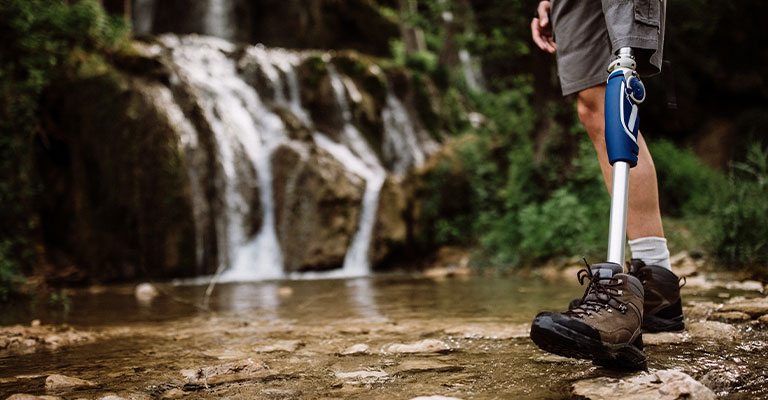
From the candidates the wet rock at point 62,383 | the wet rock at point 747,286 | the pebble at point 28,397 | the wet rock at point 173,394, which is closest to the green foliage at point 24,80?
the wet rock at point 62,383

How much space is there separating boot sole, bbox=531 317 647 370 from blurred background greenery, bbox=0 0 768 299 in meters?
3.19

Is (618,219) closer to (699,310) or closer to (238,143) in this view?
(699,310)

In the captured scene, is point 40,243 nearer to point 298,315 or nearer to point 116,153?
point 116,153

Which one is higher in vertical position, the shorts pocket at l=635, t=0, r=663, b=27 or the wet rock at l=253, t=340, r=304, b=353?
the shorts pocket at l=635, t=0, r=663, b=27

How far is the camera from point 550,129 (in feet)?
23.3

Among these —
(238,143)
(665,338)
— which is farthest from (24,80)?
(665,338)

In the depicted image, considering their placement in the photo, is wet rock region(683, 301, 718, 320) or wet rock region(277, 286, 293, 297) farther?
wet rock region(277, 286, 293, 297)

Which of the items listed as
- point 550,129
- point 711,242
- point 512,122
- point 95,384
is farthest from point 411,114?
point 95,384

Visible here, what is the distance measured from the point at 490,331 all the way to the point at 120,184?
706 cm

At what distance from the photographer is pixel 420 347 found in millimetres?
1896

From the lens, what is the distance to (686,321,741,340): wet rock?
1881 mm

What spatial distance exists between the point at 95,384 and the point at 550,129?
6472mm

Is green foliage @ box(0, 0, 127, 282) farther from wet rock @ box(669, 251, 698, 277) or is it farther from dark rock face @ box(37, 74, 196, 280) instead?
wet rock @ box(669, 251, 698, 277)

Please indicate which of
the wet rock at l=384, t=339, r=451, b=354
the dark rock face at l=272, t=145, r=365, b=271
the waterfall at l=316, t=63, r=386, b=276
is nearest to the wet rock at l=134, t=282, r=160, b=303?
the dark rock face at l=272, t=145, r=365, b=271
